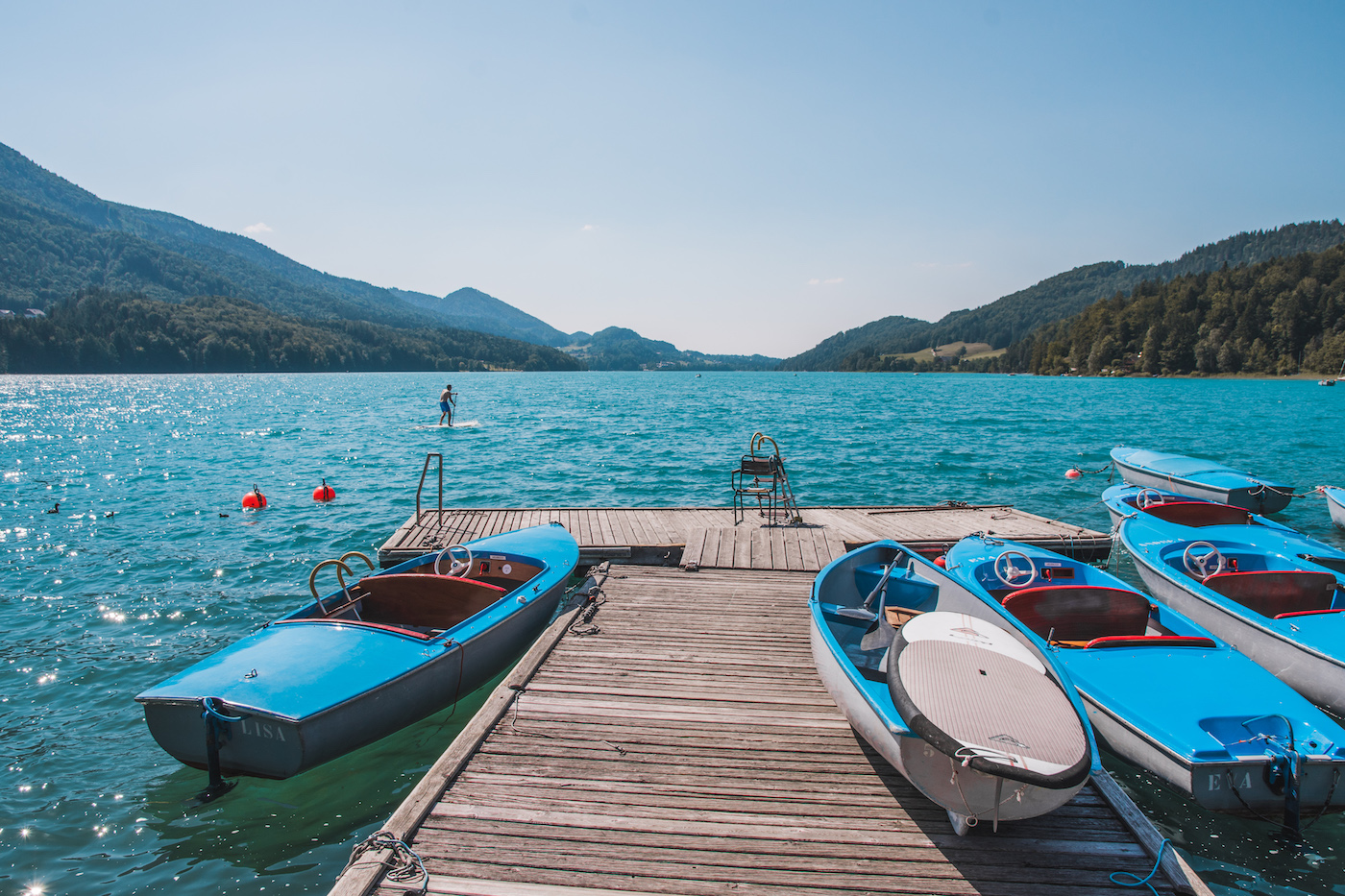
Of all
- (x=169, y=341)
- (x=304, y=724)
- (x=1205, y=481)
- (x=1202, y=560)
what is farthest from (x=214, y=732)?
(x=169, y=341)

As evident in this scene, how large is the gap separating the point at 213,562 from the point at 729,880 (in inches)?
531

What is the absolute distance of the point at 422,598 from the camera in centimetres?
753

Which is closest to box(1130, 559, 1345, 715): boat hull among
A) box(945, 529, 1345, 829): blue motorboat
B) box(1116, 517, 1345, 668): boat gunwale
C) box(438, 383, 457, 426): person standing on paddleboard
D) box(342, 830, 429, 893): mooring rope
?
box(1116, 517, 1345, 668): boat gunwale

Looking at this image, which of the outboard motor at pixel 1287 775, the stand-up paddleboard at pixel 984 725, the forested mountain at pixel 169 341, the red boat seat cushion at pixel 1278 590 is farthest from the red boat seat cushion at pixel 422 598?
the forested mountain at pixel 169 341

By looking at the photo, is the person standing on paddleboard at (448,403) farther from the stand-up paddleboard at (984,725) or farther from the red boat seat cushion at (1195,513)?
the stand-up paddleboard at (984,725)

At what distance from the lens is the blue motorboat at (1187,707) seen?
4.73 meters

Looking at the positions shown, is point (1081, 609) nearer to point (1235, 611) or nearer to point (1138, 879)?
point (1235, 611)

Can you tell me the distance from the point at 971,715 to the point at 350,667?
512cm

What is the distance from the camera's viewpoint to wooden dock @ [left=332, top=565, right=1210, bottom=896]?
3600mm

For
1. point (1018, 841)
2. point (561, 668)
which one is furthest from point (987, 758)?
point (561, 668)

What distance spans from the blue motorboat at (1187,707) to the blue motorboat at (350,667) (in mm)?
5254

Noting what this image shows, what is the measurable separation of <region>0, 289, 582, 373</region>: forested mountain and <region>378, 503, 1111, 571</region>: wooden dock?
14241cm

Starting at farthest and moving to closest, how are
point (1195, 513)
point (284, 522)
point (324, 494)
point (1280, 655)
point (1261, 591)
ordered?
1. point (324, 494)
2. point (284, 522)
3. point (1195, 513)
4. point (1261, 591)
5. point (1280, 655)

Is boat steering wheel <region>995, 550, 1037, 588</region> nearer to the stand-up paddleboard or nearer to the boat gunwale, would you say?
the boat gunwale
